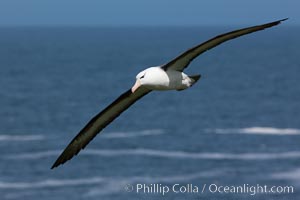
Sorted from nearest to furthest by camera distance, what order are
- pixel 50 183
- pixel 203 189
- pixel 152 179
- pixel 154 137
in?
1. pixel 203 189
2. pixel 50 183
3. pixel 152 179
4. pixel 154 137

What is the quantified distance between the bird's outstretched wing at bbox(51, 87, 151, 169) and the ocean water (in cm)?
4117

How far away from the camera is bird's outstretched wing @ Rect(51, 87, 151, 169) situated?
14633 millimetres

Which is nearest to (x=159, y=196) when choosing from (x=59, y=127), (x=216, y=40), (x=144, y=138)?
(x=144, y=138)

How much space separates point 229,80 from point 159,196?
7895cm

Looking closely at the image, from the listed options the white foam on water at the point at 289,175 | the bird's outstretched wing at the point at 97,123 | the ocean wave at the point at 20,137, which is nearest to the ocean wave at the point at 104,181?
the white foam on water at the point at 289,175

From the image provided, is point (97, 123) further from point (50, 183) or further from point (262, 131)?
point (262, 131)

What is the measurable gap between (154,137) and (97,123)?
6778cm

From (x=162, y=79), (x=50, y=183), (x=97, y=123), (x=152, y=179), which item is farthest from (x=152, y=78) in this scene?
(x=152, y=179)

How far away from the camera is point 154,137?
82.8 m

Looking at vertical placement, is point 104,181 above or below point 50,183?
below

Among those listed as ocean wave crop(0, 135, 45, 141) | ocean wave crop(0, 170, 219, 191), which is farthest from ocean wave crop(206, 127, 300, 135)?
ocean wave crop(0, 170, 219, 191)

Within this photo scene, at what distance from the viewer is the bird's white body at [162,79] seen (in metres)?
12.4

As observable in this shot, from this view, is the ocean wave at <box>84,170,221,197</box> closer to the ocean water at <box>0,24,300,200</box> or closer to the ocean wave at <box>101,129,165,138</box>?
the ocean water at <box>0,24,300,200</box>

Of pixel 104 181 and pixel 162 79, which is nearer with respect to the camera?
pixel 162 79
